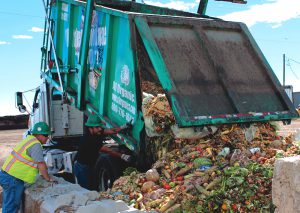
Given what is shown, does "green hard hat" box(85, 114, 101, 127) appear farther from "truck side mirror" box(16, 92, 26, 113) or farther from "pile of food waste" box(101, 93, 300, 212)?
"truck side mirror" box(16, 92, 26, 113)

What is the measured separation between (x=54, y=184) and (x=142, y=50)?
2228mm

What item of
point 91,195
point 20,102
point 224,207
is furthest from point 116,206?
point 20,102

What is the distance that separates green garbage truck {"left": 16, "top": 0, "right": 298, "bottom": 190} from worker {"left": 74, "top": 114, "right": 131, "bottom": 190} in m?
0.13

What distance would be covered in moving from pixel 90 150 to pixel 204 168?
2.34 meters

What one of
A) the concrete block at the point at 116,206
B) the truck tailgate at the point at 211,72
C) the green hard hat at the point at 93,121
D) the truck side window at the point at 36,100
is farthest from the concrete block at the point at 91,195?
the truck side window at the point at 36,100

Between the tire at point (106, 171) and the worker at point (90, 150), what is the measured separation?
3.9 inches

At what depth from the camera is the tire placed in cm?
635

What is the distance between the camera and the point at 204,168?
16.4 feet

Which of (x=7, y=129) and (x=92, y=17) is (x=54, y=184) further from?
(x=7, y=129)

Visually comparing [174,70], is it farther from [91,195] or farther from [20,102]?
[20,102]

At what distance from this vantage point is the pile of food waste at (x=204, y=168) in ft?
14.3

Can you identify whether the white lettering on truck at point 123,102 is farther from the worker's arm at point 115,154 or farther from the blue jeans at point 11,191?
the blue jeans at point 11,191

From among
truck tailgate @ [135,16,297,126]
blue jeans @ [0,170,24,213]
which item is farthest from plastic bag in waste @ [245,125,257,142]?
blue jeans @ [0,170,24,213]

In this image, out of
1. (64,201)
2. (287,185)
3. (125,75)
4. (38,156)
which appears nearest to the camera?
(287,185)
